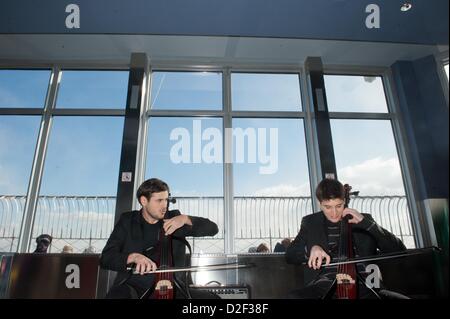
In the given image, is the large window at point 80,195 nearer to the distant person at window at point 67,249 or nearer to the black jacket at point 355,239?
the distant person at window at point 67,249

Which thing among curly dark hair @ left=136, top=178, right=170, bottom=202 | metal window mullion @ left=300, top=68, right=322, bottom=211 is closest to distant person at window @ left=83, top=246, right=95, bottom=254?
curly dark hair @ left=136, top=178, right=170, bottom=202

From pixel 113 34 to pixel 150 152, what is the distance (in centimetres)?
69

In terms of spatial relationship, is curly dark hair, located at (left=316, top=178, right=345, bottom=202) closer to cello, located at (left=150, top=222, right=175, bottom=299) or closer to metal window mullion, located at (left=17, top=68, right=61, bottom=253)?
cello, located at (left=150, top=222, right=175, bottom=299)

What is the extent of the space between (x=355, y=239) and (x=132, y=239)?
0.71 metres

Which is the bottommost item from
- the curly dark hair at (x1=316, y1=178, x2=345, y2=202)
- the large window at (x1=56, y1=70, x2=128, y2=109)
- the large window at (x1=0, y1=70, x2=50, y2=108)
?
the curly dark hair at (x1=316, y1=178, x2=345, y2=202)

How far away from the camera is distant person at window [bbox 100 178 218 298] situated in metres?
0.69

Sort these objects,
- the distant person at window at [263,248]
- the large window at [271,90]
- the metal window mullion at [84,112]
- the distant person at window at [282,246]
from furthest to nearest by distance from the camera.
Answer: the metal window mullion at [84,112] → the large window at [271,90] → the distant person at window at [263,248] → the distant person at window at [282,246]

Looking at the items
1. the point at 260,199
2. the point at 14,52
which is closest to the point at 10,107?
the point at 14,52

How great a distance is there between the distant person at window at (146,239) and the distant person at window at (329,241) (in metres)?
0.34

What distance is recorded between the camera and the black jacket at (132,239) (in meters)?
0.75

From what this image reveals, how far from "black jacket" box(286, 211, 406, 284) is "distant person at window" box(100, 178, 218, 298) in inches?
13.0

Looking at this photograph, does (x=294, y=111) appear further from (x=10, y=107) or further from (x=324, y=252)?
(x=10, y=107)

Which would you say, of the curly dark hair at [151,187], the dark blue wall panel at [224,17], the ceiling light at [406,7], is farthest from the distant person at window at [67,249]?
the ceiling light at [406,7]

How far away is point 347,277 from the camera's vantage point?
67 cm
